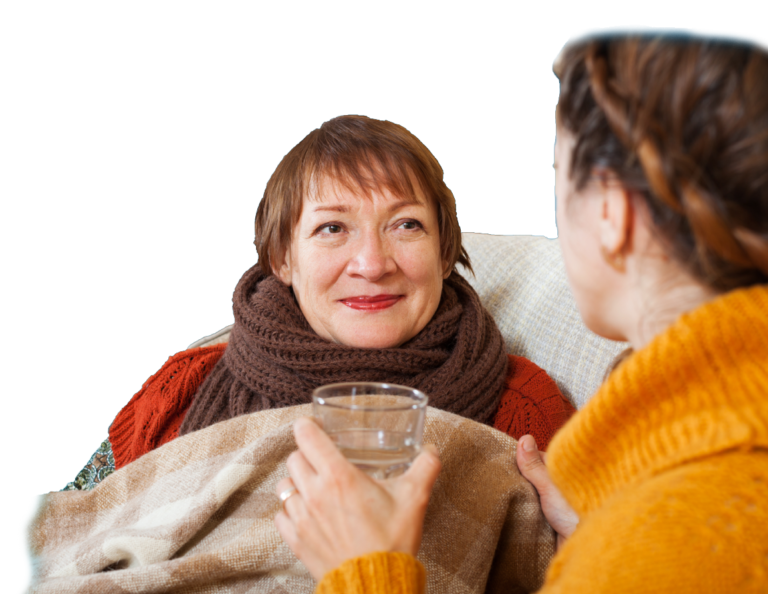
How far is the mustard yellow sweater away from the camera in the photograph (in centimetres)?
66

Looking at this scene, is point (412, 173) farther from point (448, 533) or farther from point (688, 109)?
point (688, 109)

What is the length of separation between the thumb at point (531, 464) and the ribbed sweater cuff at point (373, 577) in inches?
20.6

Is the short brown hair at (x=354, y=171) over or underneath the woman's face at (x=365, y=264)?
over

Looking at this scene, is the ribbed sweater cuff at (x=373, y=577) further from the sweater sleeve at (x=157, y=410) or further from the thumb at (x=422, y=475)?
the sweater sleeve at (x=157, y=410)

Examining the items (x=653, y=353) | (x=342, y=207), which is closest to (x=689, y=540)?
(x=653, y=353)

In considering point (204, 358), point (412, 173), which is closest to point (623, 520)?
point (412, 173)

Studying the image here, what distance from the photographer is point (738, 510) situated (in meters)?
0.66

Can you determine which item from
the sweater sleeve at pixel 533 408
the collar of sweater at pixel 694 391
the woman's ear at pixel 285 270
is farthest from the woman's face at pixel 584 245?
the woman's ear at pixel 285 270

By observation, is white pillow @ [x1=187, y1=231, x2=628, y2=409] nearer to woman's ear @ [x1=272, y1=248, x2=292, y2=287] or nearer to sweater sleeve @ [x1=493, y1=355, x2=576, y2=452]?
sweater sleeve @ [x1=493, y1=355, x2=576, y2=452]

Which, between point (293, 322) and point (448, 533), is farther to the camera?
point (293, 322)

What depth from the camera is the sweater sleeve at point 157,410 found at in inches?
66.6

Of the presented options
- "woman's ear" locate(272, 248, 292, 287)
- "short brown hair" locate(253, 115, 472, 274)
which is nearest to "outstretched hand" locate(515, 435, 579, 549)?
"short brown hair" locate(253, 115, 472, 274)

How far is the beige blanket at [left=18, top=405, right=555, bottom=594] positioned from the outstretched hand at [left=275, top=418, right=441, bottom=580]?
0.30 meters

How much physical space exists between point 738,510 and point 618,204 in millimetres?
362
